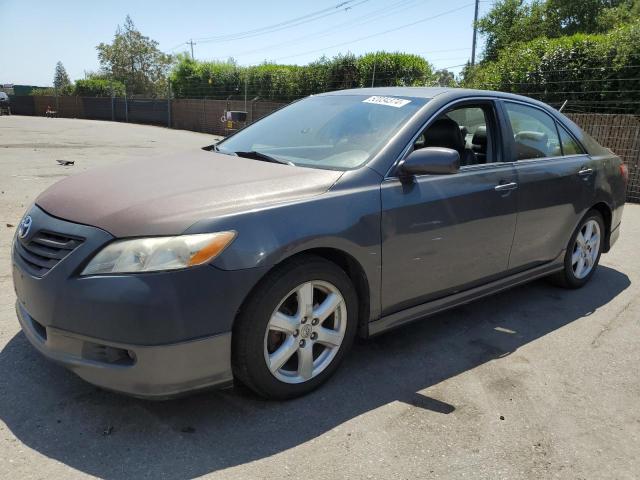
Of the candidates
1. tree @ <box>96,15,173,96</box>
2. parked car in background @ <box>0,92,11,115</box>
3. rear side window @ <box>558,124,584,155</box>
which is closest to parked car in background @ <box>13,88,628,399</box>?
rear side window @ <box>558,124,584,155</box>

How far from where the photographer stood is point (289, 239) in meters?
2.63

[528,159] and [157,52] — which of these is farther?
[157,52]

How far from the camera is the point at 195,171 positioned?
123 inches

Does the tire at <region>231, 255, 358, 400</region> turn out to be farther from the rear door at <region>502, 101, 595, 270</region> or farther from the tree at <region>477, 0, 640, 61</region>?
the tree at <region>477, 0, 640, 61</region>

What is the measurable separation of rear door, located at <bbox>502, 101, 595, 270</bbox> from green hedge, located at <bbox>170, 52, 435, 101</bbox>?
1510 centimetres

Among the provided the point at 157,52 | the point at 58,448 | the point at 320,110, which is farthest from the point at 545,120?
the point at 157,52

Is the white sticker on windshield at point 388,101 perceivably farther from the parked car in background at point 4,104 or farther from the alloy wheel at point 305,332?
the parked car in background at point 4,104

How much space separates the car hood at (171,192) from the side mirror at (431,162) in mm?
438

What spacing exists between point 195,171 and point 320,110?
120cm

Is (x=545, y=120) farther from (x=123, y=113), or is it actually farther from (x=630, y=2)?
(x=630, y=2)

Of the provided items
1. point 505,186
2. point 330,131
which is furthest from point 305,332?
point 505,186

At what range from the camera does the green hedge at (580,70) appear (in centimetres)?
1104

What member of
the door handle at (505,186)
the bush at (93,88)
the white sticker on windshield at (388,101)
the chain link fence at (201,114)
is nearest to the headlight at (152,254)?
the white sticker on windshield at (388,101)

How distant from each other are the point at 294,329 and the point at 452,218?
1.28 meters
